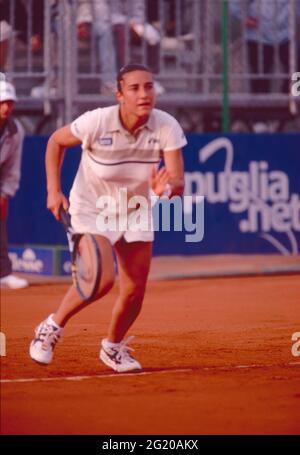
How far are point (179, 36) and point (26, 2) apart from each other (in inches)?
85.6

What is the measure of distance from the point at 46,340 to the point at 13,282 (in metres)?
5.75

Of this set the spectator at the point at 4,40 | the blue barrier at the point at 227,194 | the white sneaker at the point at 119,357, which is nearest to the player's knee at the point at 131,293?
the white sneaker at the point at 119,357

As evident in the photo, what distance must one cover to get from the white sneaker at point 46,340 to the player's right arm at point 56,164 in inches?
29.8

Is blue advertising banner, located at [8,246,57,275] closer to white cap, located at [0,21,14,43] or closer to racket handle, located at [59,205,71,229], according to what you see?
white cap, located at [0,21,14,43]

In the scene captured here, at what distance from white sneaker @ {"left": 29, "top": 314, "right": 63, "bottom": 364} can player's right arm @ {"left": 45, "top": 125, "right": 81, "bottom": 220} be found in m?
0.76

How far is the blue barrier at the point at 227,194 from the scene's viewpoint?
16.4m

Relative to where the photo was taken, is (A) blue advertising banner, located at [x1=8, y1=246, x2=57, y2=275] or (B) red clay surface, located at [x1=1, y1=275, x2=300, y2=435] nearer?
(B) red clay surface, located at [x1=1, y1=275, x2=300, y2=435]

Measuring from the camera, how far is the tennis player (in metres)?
8.45

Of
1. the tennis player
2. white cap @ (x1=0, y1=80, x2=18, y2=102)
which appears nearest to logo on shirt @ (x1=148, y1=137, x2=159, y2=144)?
the tennis player

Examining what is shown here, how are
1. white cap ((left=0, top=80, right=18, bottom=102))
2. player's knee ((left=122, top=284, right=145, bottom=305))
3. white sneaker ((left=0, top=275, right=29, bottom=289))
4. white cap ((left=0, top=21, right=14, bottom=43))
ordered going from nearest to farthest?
player's knee ((left=122, top=284, right=145, bottom=305))
white cap ((left=0, top=80, right=18, bottom=102))
white sneaker ((left=0, top=275, right=29, bottom=289))
white cap ((left=0, top=21, right=14, bottom=43))

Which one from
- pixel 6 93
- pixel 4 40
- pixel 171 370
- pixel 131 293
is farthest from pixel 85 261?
pixel 4 40

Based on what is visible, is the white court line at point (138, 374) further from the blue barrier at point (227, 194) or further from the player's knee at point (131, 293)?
the blue barrier at point (227, 194)
